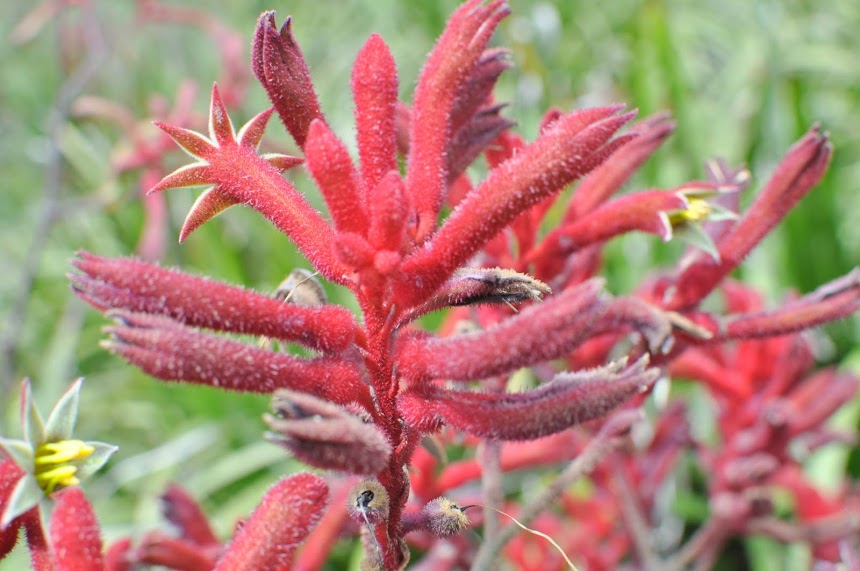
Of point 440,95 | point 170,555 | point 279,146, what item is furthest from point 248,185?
point 279,146

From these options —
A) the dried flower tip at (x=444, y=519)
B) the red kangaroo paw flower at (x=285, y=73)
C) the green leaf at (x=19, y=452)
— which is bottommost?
the dried flower tip at (x=444, y=519)

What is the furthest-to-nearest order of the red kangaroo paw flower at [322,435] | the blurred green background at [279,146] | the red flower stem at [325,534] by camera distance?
the blurred green background at [279,146] → the red flower stem at [325,534] → the red kangaroo paw flower at [322,435]

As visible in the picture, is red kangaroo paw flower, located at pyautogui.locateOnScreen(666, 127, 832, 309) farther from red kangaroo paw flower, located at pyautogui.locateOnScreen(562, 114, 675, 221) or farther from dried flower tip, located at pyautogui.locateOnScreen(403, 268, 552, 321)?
dried flower tip, located at pyautogui.locateOnScreen(403, 268, 552, 321)

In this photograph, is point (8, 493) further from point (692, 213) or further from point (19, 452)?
point (692, 213)

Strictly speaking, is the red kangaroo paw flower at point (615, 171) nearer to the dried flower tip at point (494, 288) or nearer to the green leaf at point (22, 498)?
the dried flower tip at point (494, 288)

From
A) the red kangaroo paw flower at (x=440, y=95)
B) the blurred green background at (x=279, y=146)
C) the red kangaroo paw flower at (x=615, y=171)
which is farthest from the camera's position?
the blurred green background at (x=279, y=146)

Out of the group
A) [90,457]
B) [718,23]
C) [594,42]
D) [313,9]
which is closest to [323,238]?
[90,457]

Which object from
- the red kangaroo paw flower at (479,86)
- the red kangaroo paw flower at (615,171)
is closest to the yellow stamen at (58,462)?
the red kangaroo paw flower at (479,86)
